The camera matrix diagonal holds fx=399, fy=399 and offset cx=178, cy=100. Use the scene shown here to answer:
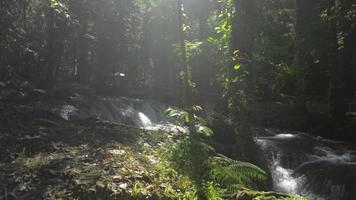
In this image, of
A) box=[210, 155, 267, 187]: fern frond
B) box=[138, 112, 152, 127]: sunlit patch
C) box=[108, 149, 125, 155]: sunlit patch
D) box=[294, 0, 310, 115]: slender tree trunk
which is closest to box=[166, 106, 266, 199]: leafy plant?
box=[210, 155, 267, 187]: fern frond

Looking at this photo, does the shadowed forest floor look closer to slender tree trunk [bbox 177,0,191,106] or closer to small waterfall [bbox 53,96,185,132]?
slender tree trunk [bbox 177,0,191,106]

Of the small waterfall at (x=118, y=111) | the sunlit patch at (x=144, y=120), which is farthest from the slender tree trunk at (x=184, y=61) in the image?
the sunlit patch at (x=144, y=120)

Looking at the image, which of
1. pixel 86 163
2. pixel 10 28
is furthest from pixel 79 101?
pixel 86 163

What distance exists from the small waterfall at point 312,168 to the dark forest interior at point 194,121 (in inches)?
1.6

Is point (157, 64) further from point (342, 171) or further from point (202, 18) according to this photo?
point (342, 171)

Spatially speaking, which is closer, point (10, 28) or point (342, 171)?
point (342, 171)

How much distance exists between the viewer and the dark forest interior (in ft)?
22.7

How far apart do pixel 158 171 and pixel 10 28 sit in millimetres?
25922

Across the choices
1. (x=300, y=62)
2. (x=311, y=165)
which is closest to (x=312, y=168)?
(x=311, y=165)

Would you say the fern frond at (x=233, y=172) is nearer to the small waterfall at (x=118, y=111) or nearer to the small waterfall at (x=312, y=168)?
the small waterfall at (x=312, y=168)

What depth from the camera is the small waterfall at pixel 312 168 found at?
36.8ft

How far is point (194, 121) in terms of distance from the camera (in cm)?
952

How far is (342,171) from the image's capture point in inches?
472

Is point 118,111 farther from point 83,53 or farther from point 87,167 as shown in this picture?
point 83,53
